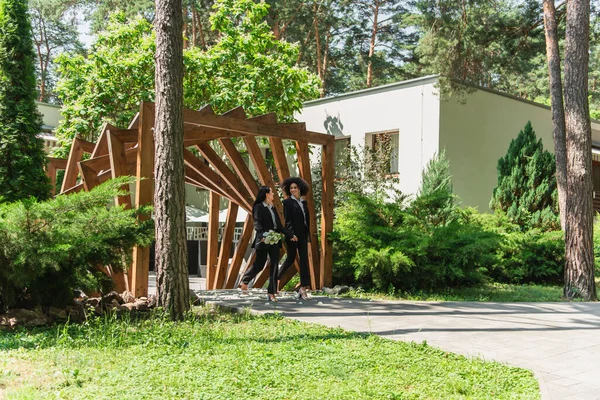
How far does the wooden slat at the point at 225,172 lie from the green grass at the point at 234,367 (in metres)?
5.22

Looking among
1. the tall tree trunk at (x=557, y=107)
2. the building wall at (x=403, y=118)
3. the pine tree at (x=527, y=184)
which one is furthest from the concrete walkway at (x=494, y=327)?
the building wall at (x=403, y=118)

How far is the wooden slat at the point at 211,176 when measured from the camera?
1147 cm

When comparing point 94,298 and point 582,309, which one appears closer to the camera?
point 94,298

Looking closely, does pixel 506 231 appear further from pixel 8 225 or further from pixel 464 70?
pixel 8 225

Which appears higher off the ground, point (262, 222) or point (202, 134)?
point (202, 134)

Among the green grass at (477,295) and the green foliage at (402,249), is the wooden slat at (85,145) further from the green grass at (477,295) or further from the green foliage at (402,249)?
the green grass at (477,295)

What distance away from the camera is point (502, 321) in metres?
7.97

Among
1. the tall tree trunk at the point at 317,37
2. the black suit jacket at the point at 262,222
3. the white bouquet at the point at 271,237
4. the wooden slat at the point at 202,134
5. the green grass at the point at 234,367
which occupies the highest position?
the tall tree trunk at the point at 317,37

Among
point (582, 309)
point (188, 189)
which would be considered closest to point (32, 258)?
point (582, 309)

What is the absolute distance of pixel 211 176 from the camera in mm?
12109

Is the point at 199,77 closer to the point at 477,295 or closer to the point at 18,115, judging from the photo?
the point at 18,115

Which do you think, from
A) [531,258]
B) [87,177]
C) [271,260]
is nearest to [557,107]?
[531,258]

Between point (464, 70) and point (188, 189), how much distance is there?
1263 cm

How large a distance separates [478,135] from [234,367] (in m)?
15.8
